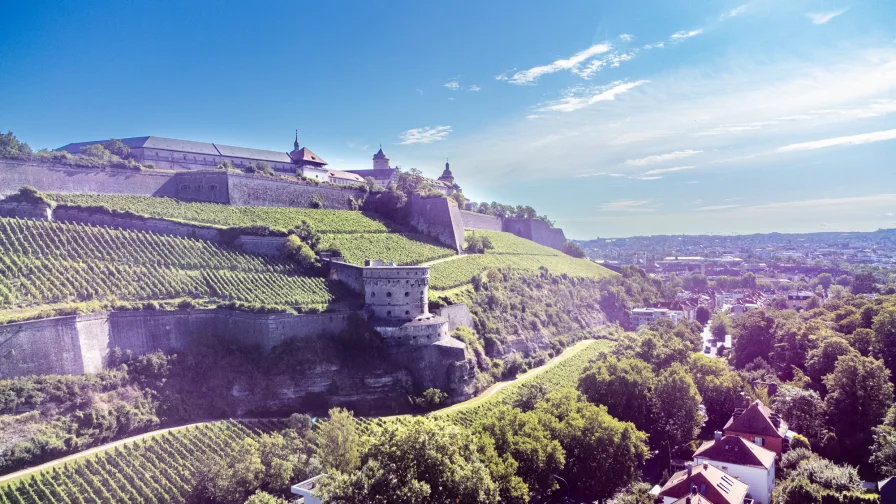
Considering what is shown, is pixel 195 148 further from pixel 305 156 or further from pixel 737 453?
pixel 737 453

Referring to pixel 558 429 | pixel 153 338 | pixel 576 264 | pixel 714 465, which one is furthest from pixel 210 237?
pixel 576 264

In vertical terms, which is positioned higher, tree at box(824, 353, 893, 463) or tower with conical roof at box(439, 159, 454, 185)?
tower with conical roof at box(439, 159, 454, 185)

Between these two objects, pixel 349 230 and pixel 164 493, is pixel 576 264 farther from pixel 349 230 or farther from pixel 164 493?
pixel 164 493

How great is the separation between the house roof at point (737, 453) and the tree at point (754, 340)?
2546 centimetres

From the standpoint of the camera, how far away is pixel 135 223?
39375 millimetres

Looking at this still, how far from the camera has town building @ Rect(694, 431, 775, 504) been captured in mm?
25516

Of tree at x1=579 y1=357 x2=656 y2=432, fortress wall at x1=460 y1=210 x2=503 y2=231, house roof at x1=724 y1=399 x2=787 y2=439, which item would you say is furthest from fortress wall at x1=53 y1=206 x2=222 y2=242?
fortress wall at x1=460 y1=210 x2=503 y2=231

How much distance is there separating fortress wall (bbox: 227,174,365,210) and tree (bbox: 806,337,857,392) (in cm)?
4548

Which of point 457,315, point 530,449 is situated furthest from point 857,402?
point 457,315

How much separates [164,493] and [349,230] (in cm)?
3207

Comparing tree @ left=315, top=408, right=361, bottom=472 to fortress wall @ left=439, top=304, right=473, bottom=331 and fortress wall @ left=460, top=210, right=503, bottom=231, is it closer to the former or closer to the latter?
fortress wall @ left=439, top=304, right=473, bottom=331

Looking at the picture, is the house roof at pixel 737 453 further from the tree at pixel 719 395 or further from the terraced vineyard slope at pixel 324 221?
the terraced vineyard slope at pixel 324 221

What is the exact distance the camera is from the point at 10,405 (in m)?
24.2

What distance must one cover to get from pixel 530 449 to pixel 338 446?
9.23 metres
